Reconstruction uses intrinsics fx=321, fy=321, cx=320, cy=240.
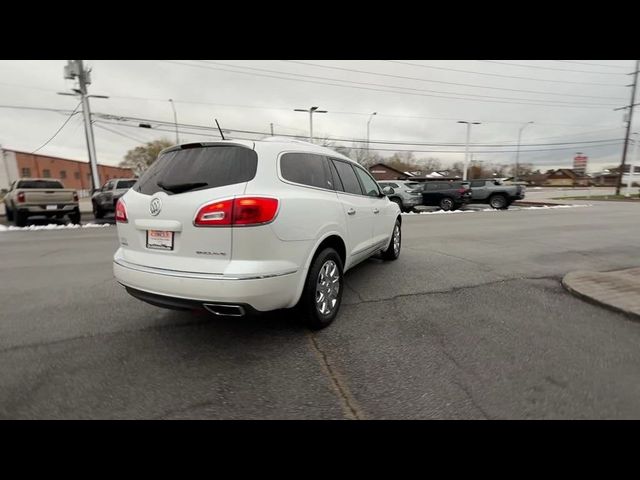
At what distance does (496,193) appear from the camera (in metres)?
19.0

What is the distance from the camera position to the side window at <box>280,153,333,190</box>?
2941 mm

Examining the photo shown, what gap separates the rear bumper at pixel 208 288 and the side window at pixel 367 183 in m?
2.35

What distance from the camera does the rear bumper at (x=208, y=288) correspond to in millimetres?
2438

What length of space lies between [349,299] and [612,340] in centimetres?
263

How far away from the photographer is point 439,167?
93.1 meters

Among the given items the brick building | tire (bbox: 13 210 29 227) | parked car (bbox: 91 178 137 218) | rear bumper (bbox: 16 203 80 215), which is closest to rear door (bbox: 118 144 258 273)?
rear bumper (bbox: 16 203 80 215)

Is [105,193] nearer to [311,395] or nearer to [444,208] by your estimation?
[311,395]

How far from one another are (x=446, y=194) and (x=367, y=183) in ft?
47.2

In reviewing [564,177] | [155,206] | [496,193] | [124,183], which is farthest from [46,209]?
[564,177]

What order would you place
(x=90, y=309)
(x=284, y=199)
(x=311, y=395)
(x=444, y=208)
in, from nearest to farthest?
(x=311, y=395)
(x=284, y=199)
(x=90, y=309)
(x=444, y=208)

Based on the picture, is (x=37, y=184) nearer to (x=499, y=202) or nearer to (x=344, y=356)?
(x=344, y=356)

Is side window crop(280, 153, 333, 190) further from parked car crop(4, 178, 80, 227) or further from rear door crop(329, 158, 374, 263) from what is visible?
parked car crop(4, 178, 80, 227)

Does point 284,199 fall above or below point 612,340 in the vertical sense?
above
